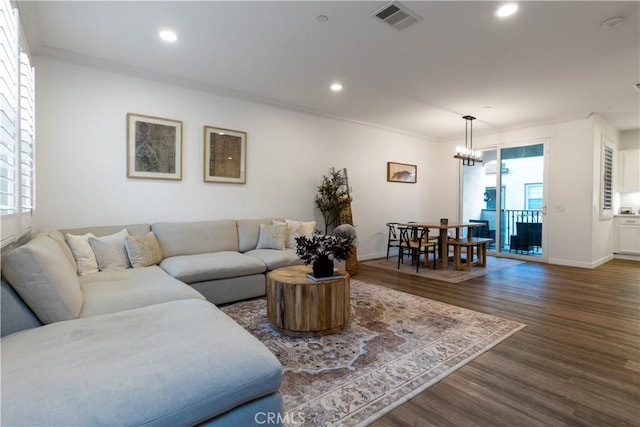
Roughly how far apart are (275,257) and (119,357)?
2.62 metres

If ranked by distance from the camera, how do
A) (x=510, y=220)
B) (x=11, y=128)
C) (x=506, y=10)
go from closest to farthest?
(x=11, y=128) → (x=506, y=10) → (x=510, y=220)

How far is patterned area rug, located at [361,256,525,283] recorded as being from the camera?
483 centimetres

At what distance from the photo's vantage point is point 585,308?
343 centimetres

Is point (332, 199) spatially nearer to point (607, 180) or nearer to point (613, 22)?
point (613, 22)

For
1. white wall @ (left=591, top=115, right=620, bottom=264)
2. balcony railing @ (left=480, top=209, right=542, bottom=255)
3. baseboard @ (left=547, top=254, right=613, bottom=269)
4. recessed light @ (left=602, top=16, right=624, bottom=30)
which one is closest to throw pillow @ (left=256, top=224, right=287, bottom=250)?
recessed light @ (left=602, top=16, right=624, bottom=30)

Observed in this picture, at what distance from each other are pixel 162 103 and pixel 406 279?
4.16 m

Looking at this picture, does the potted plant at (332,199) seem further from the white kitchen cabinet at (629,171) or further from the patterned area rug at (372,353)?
the white kitchen cabinet at (629,171)

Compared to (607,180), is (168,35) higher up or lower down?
higher up

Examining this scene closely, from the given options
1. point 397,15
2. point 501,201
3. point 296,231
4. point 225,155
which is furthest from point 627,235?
point 225,155

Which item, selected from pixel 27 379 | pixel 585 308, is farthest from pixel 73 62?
pixel 585 308

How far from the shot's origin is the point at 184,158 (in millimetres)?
4184

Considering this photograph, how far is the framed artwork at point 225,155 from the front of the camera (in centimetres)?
437

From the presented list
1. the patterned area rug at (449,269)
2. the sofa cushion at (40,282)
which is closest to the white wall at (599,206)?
the patterned area rug at (449,269)

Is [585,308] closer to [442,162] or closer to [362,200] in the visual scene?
[362,200]
